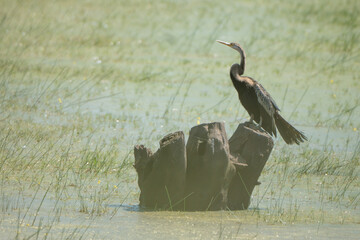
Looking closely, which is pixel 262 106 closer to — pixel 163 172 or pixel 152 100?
pixel 163 172

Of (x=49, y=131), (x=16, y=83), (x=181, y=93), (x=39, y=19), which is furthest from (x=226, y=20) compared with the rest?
(x=49, y=131)

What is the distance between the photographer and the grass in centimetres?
591

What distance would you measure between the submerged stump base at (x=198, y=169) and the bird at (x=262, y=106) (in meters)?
0.92

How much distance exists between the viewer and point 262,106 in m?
6.91

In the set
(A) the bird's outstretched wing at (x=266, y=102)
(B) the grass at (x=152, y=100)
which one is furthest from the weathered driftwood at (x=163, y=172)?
(A) the bird's outstretched wing at (x=266, y=102)

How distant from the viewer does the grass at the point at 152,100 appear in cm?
591

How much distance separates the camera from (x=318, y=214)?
237 inches

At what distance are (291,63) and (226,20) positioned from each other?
272 centimetres

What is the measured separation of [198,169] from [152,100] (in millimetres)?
4794

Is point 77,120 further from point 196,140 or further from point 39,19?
point 39,19

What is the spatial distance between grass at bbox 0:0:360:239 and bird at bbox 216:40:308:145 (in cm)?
46

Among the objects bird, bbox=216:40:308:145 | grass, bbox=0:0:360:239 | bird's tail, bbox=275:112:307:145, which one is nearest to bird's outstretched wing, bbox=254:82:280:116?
bird, bbox=216:40:308:145

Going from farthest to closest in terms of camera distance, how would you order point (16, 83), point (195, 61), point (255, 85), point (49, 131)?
point (195, 61), point (16, 83), point (49, 131), point (255, 85)

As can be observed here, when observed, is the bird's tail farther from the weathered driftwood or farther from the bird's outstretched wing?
the weathered driftwood
